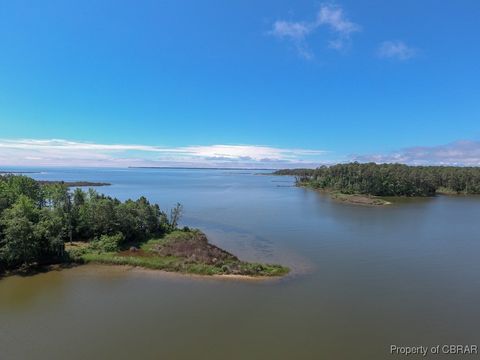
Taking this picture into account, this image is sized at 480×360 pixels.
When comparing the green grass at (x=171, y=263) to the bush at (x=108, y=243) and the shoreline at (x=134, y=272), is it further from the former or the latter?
the bush at (x=108, y=243)

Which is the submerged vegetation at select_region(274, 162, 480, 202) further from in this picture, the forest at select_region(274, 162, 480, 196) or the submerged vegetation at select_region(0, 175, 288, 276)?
the submerged vegetation at select_region(0, 175, 288, 276)

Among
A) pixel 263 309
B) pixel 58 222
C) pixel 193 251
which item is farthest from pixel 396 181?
pixel 58 222

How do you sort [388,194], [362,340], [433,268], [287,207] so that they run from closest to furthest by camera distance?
1. [362,340]
2. [433,268]
3. [287,207]
4. [388,194]

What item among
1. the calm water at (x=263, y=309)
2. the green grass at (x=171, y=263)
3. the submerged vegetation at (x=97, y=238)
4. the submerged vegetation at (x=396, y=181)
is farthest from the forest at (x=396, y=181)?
the green grass at (x=171, y=263)

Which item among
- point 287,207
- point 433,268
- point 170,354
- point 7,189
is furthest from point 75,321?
point 287,207

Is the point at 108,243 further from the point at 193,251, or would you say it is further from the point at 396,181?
the point at 396,181

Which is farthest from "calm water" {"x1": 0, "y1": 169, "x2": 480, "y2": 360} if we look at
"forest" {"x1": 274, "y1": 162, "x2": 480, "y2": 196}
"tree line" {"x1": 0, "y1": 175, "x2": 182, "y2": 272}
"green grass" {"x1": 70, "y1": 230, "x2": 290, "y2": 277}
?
"forest" {"x1": 274, "y1": 162, "x2": 480, "y2": 196}

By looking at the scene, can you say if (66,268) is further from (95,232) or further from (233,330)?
(233,330)
